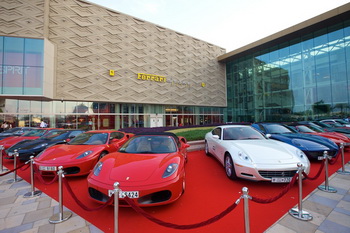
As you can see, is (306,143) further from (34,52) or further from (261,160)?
(34,52)

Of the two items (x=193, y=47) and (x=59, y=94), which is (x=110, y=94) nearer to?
(x=59, y=94)

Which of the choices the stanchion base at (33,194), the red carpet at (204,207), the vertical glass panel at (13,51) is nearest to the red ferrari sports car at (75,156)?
the red carpet at (204,207)

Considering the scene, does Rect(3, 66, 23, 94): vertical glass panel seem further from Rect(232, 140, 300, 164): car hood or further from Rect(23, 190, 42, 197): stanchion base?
Rect(232, 140, 300, 164): car hood

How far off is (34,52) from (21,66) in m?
1.91

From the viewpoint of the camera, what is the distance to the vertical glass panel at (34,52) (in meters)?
16.6

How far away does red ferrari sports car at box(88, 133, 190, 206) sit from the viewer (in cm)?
253

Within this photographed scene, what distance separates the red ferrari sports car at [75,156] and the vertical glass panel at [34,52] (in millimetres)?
17115

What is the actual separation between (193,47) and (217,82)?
7.97 metres

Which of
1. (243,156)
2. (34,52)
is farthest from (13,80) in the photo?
(243,156)

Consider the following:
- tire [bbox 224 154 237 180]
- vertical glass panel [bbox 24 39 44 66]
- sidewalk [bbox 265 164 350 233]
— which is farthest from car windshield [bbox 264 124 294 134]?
vertical glass panel [bbox 24 39 44 66]

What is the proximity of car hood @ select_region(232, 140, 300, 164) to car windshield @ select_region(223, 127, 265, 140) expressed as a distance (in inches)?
23.9

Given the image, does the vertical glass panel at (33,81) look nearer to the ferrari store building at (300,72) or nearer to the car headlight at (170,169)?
the car headlight at (170,169)

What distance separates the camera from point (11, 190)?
3.89 meters

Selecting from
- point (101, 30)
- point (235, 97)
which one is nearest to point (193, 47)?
point (235, 97)
